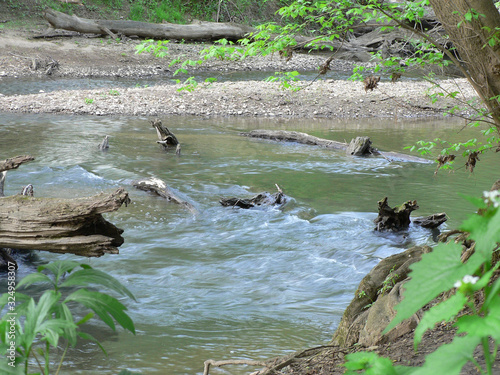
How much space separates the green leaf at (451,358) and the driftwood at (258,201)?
709cm

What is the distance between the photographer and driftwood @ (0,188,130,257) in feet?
13.0

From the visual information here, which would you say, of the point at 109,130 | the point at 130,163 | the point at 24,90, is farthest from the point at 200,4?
the point at 130,163

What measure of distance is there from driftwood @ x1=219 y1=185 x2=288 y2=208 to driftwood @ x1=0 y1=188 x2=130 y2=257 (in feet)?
13.4

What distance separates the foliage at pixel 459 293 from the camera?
3.36 feet

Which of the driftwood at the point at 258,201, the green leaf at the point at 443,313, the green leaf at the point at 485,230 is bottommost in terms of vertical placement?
the driftwood at the point at 258,201

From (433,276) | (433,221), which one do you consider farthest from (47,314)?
(433,221)

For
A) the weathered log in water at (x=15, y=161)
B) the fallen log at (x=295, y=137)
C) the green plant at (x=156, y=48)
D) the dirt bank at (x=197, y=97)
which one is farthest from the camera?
the dirt bank at (x=197, y=97)

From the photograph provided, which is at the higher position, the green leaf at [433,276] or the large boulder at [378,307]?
the green leaf at [433,276]

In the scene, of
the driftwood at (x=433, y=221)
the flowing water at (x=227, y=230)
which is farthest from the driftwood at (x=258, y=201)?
the driftwood at (x=433, y=221)

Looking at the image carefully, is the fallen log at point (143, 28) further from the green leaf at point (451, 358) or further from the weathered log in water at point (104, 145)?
the green leaf at point (451, 358)

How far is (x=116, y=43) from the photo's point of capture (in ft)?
86.7

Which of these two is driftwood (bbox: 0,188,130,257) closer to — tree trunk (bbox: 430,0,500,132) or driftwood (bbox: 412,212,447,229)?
tree trunk (bbox: 430,0,500,132)

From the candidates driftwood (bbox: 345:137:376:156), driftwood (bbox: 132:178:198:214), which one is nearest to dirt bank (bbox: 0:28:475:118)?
driftwood (bbox: 345:137:376:156)

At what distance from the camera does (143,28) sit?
28.3 meters
